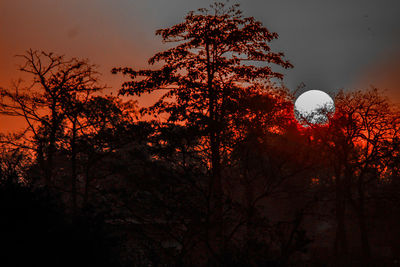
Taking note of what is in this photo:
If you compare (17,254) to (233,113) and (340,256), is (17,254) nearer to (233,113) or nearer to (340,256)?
(233,113)

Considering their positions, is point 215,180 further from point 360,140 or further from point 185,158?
point 360,140

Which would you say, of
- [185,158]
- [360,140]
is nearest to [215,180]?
[185,158]

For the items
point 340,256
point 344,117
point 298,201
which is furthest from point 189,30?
point 298,201

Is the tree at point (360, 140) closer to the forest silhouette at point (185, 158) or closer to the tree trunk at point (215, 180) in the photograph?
the forest silhouette at point (185, 158)

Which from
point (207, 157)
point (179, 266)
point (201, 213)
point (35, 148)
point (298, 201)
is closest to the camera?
point (179, 266)

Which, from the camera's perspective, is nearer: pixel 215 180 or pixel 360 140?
pixel 215 180

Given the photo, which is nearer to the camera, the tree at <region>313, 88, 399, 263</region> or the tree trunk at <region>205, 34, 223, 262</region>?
the tree trunk at <region>205, 34, 223, 262</region>

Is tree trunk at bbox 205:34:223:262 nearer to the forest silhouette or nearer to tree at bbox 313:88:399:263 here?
the forest silhouette

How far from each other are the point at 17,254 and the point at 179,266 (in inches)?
239

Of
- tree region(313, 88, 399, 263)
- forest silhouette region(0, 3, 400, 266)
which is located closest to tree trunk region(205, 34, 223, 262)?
forest silhouette region(0, 3, 400, 266)

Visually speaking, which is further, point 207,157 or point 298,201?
point 298,201

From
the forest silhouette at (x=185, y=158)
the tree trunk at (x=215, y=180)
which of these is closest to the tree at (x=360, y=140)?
the forest silhouette at (x=185, y=158)

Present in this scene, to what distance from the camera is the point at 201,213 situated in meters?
18.7

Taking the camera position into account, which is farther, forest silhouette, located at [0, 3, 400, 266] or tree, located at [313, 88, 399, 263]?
tree, located at [313, 88, 399, 263]
